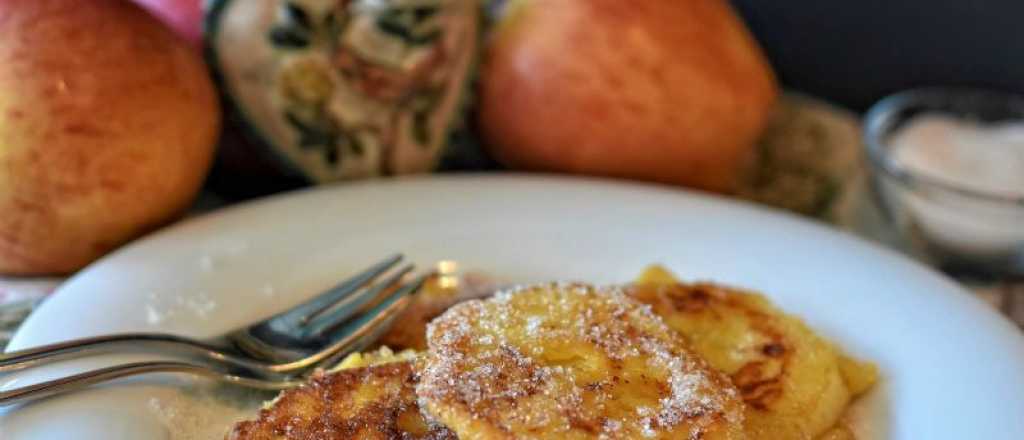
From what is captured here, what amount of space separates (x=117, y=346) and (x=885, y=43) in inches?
49.7

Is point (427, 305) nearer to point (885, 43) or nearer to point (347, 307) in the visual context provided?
point (347, 307)

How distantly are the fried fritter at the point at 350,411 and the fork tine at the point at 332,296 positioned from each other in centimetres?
13

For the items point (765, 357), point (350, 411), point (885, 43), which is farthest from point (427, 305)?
point (885, 43)

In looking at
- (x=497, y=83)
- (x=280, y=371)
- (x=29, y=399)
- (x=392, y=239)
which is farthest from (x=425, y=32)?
(x=29, y=399)

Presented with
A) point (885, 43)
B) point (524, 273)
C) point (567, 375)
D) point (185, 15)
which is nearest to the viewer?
point (567, 375)

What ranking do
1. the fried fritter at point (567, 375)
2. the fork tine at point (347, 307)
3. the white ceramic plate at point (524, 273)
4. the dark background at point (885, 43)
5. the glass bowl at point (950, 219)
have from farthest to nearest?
the dark background at point (885, 43) < the glass bowl at point (950, 219) < the fork tine at point (347, 307) < the white ceramic plate at point (524, 273) < the fried fritter at point (567, 375)

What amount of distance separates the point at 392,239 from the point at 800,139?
0.71m

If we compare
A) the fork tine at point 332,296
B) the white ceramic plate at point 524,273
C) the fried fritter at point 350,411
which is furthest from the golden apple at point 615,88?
the fried fritter at point 350,411

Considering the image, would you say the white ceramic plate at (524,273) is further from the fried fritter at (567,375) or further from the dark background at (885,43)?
the dark background at (885,43)

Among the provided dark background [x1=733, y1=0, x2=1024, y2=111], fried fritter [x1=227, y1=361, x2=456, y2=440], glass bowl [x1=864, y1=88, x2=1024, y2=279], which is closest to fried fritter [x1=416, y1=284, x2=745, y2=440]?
fried fritter [x1=227, y1=361, x2=456, y2=440]

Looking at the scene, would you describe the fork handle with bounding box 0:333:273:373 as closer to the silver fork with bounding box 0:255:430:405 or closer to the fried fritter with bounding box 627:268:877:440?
the silver fork with bounding box 0:255:430:405

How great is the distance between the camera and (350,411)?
2.19 ft

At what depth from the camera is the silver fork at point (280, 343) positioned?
68 centimetres

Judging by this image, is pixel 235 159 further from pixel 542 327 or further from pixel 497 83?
pixel 542 327
